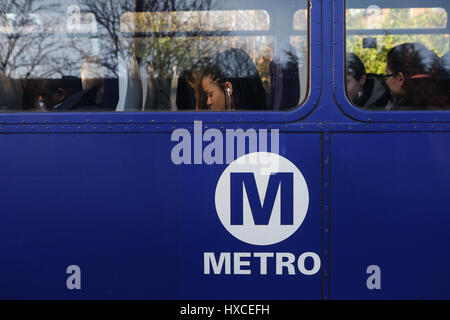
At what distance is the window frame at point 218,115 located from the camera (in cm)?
234

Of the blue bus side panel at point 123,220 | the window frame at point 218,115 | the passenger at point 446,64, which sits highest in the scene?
the passenger at point 446,64

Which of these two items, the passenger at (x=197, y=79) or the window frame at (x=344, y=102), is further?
the passenger at (x=197, y=79)

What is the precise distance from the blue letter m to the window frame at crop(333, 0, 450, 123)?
0.51 meters

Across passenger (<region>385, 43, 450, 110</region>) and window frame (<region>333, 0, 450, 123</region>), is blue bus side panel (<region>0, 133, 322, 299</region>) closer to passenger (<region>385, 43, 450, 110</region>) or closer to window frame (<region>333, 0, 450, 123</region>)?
window frame (<region>333, 0, 450, 123</region>)

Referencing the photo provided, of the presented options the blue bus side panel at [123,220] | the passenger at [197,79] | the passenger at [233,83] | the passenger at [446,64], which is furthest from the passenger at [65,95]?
the passenger at [446,64]

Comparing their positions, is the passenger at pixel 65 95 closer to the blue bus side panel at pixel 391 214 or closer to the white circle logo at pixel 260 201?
the white circle logo at pixel 260 201

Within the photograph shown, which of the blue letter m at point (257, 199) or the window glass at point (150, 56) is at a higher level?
the window glass at point (150, 56)

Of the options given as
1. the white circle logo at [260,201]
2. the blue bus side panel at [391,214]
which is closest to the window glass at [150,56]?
the white circle logo at [260,201]

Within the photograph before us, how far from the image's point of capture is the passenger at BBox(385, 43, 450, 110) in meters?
2.38

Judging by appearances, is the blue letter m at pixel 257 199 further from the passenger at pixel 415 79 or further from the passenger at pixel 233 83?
the passenger at pixel 415 79

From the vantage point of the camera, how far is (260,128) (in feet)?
7.65

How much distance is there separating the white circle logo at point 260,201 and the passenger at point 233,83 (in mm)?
314

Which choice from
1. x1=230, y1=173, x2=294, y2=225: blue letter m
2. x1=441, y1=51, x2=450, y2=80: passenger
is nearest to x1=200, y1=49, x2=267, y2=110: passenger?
x1=230, y1=173, x2=294, y2=225: blue letter m

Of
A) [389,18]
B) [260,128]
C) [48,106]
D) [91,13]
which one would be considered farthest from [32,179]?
[389,18]
